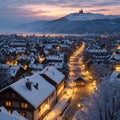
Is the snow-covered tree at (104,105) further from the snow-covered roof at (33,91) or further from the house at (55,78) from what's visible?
the house at (55,78)

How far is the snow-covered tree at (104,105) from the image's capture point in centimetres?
2311

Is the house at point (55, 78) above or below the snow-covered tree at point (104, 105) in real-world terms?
below

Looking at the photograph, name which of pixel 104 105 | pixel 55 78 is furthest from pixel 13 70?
pixel 104 105

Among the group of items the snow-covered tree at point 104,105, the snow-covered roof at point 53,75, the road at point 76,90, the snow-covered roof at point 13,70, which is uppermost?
the snow-covered tree at point 104,105

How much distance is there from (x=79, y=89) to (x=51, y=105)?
1029 cm

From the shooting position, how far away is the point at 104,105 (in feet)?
77.0

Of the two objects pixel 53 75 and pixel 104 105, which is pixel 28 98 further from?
pixel 104 105

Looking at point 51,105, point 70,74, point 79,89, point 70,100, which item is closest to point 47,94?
point 51,105

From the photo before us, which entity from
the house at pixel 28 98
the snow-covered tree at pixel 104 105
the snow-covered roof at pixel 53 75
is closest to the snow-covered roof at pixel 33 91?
the house at pixel 28 98

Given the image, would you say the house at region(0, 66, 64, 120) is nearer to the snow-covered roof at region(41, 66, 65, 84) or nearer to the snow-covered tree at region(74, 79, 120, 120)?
the snow-covered roof at region(41, 66, 65, 84)

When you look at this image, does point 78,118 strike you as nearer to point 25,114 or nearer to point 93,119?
point 93,119

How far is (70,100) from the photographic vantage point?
42.5m

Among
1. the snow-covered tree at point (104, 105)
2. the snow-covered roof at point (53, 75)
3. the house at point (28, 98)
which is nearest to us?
the snow-covered tree at point (104, 105)

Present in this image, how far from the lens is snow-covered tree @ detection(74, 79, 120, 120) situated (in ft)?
75.8
